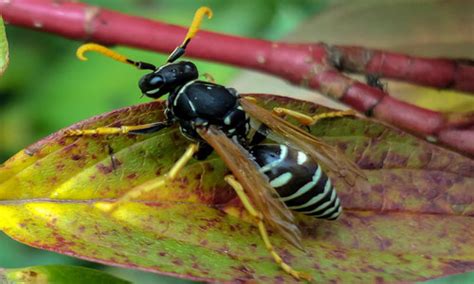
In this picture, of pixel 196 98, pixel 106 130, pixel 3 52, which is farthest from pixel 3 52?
pixel 196 98

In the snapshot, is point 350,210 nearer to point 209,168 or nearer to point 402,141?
point 402,141

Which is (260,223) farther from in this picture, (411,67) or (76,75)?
(76,75)

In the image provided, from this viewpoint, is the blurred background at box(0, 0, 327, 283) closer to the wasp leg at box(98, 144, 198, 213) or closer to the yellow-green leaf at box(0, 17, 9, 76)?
the wasp leg at box(98, 144, 198, 213)

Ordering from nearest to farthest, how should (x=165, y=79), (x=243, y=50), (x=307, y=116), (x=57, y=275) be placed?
(x=57, y=275), (x=307, y=116), (x=165, y=79), (x=243, y=50)

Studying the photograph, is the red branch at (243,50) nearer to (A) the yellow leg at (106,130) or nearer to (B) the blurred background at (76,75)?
(A) the yellow leg at (106,130)

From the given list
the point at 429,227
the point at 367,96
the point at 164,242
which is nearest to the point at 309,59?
the point at 367,96
